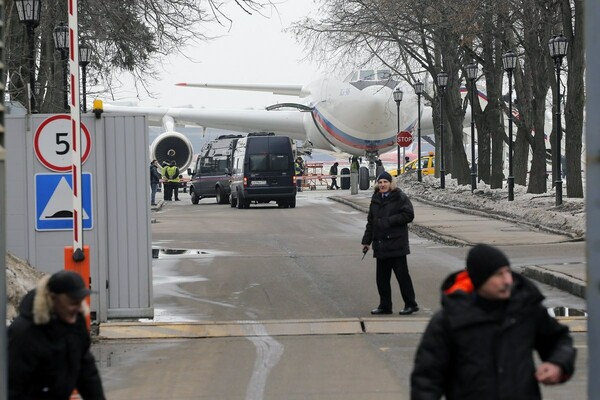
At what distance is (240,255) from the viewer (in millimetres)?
22469

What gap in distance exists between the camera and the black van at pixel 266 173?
41.8 metres

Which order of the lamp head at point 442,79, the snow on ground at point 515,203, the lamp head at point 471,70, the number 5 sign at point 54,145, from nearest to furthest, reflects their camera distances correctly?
1. the number 5 sign at point 54,145
2. the snow on ground at point 515,203
3. the lamp head at point 471,70
4. the lamp head at point 442,79

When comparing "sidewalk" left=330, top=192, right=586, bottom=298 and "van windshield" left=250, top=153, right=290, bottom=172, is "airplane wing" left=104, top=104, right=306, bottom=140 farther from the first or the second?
"sidewalk" left=330, top=192, right=586, bottom=298

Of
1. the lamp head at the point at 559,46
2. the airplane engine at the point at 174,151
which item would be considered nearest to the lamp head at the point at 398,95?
the airplane engine at the point at 174,151

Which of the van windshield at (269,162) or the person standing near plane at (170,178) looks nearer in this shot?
the van windshield at (269,162)

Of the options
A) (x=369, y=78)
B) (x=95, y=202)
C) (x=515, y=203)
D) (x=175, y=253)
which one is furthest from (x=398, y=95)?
(x=95, y=202)

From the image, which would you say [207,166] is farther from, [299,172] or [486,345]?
[486,345]

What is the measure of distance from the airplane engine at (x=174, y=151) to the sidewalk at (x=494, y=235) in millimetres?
19317

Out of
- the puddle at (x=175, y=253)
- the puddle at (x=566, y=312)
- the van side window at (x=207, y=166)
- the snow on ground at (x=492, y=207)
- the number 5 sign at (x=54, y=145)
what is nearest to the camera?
the snow on ground at (x=492, y=207)

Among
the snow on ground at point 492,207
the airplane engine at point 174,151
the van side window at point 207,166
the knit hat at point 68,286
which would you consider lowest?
the snow on ground at point 492,207

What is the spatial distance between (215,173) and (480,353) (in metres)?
43.5

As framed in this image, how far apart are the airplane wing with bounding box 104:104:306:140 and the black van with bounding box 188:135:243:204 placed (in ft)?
37.7

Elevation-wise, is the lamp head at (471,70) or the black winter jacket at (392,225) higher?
the lamp head at (471,70)

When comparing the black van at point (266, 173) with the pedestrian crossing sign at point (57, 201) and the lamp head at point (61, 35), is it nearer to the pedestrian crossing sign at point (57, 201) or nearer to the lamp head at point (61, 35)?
the lamp head at point (61, 35)
